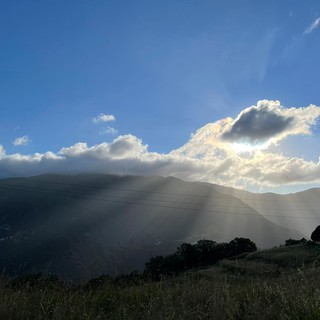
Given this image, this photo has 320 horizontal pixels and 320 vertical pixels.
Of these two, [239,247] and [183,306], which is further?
[239,247]

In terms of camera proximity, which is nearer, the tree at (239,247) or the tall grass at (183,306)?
the tall grass at (183,306)

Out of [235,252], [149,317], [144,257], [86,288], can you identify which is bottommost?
[144,257]

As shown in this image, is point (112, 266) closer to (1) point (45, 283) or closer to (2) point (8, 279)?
(1) point (45, 283)

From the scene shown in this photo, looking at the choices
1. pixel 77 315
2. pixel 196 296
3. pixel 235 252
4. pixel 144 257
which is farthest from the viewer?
pixel 144 257

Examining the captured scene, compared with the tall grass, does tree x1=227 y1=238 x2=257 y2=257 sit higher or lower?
lower

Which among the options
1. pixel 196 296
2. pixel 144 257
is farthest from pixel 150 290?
pixel 144 257

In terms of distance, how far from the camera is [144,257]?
190 metres

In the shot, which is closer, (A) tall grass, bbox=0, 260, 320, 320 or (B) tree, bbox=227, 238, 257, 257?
(A) tall grass, bbox=0, 260, 320, 320

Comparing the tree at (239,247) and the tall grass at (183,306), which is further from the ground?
the tall grass at (183,306)

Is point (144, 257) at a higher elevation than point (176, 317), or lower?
lower

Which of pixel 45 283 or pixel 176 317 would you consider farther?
pixel 45 283

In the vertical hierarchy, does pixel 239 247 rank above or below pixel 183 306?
below

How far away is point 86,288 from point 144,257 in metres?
187

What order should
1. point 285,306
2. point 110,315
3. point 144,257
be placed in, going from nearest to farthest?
point 285,306
point 110,315
point 144,257
